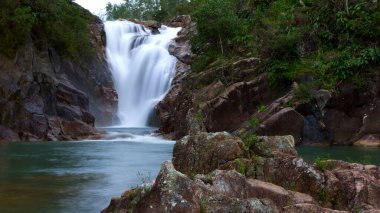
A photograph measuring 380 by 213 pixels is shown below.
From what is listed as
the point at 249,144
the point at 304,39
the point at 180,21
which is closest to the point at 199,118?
the point at 249,144

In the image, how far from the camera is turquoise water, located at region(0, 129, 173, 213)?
38.9ft

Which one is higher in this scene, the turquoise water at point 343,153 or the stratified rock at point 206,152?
the stratified rock at point 206,152

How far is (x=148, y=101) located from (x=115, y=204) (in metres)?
34.6

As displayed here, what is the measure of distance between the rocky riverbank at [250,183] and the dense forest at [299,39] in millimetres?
18302

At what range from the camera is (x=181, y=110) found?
33.4 metres

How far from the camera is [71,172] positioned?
17250 millimetres

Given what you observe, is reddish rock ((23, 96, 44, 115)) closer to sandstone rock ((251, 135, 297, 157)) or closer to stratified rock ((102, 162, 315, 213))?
sandstone rock ((251, 135, 297, 157))

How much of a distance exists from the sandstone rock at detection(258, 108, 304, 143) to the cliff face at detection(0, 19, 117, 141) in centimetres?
1269

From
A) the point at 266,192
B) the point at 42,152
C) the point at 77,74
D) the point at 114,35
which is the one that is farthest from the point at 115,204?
the point at 114,35

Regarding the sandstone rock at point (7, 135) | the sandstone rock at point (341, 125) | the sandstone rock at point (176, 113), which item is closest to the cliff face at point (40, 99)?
the sandstone rock at point (7, 135)

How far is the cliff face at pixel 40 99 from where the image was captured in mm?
30969

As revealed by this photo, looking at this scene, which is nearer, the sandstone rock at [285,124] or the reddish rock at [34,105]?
the sandstone rock at [285,124]

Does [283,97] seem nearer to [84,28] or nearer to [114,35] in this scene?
[84,28]

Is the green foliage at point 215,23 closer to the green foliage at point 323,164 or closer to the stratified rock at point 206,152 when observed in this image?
the stratified rock at point 206,152
